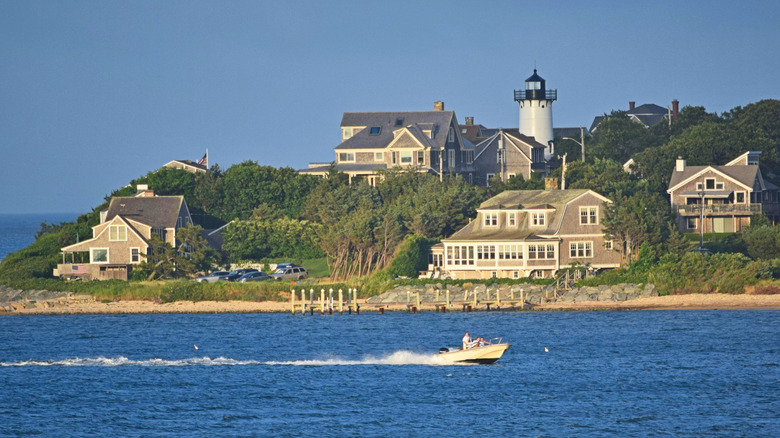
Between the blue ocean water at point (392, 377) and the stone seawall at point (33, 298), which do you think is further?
the stone seawall at point (33, 298)

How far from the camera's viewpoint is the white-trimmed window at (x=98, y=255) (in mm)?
89062

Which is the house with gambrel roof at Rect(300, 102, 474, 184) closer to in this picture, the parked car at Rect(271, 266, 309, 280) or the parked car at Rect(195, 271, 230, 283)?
the parked car at Rect(271, 266, 309, 280)

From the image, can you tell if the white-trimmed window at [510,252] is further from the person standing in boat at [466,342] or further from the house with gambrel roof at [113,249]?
the person standing in boat at [466,342]

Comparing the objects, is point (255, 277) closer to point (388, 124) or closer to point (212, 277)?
point (212, 277)

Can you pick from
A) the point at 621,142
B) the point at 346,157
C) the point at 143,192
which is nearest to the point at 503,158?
the point at 621,142

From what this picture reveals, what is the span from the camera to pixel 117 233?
88.9 metres

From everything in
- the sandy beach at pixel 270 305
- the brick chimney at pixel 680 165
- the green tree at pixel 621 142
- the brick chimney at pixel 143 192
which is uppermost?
the green tree at pixel 621 142

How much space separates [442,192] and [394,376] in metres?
39.2

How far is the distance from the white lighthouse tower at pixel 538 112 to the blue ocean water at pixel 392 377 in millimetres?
58204

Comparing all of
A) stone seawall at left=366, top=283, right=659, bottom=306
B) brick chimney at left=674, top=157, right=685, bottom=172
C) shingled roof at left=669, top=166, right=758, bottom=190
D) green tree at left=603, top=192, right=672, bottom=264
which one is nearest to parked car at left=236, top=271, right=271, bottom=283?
stone seawall at left=366, top=283, right=659, bottom=306

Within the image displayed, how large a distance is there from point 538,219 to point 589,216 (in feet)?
11.1

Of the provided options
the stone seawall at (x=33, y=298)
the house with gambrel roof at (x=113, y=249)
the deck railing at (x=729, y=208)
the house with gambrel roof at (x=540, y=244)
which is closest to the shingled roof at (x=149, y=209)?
the house with gambrel roof at (x=113, y=249)

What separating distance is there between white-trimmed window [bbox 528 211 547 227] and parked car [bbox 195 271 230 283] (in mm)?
21691

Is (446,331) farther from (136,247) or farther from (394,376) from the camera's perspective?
(136,247)
